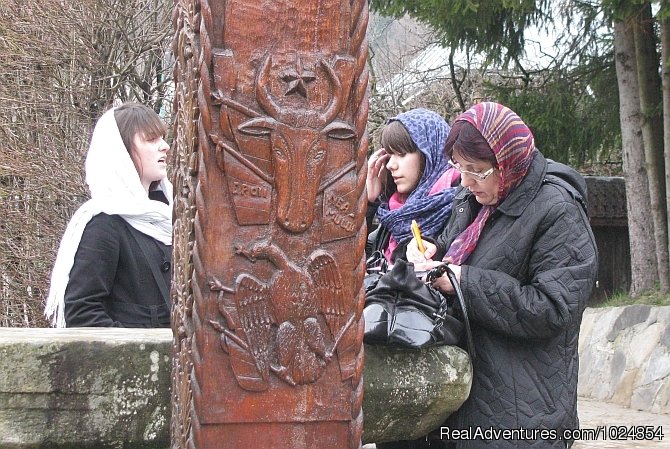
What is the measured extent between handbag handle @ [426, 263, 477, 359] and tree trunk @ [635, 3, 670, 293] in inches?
228

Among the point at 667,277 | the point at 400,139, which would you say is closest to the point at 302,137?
the point at 400,139

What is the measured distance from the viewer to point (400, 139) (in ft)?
11.6

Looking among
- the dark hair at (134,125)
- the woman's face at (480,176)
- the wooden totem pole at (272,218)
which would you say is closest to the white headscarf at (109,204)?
the dark hair at (134,125)

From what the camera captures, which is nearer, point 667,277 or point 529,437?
point 529,437

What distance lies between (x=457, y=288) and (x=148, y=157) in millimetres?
1298

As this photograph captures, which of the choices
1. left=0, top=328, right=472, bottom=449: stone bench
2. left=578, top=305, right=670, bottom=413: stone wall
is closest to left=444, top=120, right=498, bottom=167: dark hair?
left=0, top=328, right=472, bottom=449: stone bench

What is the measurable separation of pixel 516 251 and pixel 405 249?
0.62 m

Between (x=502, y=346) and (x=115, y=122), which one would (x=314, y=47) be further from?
(x=115, y=122)

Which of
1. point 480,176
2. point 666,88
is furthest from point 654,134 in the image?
point 480,176

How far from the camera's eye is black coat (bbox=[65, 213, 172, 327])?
3336mm

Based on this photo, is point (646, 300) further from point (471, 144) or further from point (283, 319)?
point (283, 319)

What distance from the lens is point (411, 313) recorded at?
275 cm

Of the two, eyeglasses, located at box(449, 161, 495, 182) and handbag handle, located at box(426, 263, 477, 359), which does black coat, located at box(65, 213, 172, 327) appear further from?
eyeglasses, located at box(449, 161, 495, 182)

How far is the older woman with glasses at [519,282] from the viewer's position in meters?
2.77
